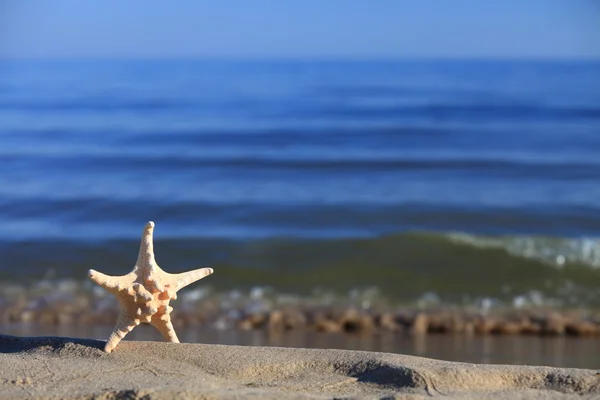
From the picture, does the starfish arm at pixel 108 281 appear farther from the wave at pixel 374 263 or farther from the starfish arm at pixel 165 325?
the wave at pixel 374 263

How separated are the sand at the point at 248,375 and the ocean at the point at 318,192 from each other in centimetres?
381

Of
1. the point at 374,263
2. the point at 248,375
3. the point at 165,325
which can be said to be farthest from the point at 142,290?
the point at 374,263

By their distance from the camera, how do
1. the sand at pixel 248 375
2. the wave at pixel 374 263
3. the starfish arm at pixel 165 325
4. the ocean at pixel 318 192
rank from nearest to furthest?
Result: the sand at pixel 248 375
the starfish arm at pixel 165 325
the wave at pixel 374 263
the ocean at pixel 318 192

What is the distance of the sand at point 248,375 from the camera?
10.1ft

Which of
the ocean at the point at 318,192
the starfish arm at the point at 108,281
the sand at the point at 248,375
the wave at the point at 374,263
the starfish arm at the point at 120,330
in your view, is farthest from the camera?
the ocean at the point at 318,192

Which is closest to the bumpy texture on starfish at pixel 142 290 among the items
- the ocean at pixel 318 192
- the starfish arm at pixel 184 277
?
the starfish arm at pixel 184 277

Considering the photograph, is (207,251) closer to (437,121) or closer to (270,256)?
(270,256)

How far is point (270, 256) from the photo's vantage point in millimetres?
8672

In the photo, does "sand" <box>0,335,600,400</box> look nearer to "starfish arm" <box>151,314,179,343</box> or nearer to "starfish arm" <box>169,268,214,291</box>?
"starfish arm" <box>151,314,179,343</box>

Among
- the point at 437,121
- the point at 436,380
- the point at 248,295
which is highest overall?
the point at 437,121

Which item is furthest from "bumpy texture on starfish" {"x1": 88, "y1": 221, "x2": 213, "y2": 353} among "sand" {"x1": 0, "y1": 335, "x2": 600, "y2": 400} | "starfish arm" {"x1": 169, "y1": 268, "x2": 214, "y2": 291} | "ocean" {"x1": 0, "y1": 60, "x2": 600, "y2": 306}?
"ocean" {"x1": 0, "y1": 60, "x2": 600, "y2": 306}

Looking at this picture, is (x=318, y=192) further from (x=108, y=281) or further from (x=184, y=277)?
(x=108, y=281)

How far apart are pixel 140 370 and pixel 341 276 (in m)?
4.71

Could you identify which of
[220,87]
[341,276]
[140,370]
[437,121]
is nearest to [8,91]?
[220,87]
